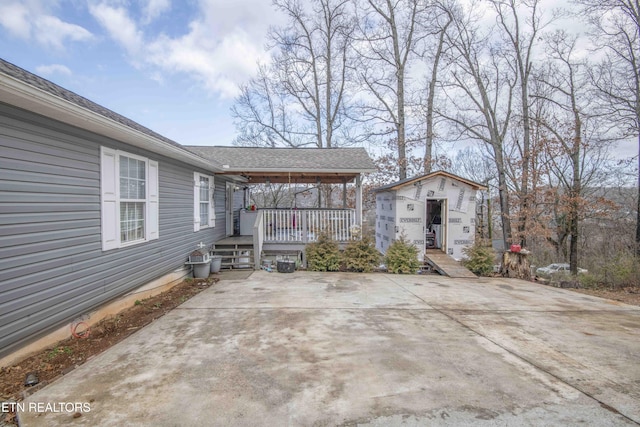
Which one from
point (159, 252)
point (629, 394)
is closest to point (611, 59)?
point (629, 394)

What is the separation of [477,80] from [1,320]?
19.1 meters

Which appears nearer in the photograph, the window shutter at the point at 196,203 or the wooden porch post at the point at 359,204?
the window shutter at the point at 196,203

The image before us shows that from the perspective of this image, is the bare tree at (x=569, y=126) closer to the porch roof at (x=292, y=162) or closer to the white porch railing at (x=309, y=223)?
the porch roof at (x=292, y=162)

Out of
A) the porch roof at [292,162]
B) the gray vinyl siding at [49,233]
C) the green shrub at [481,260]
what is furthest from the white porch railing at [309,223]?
the gray vinyl siding at [49,233]

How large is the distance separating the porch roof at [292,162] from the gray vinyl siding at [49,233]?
415cm

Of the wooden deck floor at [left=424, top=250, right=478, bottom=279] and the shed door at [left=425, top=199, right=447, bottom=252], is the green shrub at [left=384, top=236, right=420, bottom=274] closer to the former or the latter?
the wooden deck floor at [left=424, top=250, right=478, bottom=279]

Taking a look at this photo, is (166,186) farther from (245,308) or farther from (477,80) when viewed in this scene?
(477,80)

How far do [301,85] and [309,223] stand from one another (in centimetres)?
1321

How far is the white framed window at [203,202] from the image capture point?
805cm

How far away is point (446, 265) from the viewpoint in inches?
363

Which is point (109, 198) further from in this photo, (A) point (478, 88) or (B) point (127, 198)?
(A) point (478, 88)

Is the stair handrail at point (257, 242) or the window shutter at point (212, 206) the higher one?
the window shutter at point (212, 206)

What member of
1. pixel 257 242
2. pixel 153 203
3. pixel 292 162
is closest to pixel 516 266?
pixel 292 162

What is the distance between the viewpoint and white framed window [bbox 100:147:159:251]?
456cm
